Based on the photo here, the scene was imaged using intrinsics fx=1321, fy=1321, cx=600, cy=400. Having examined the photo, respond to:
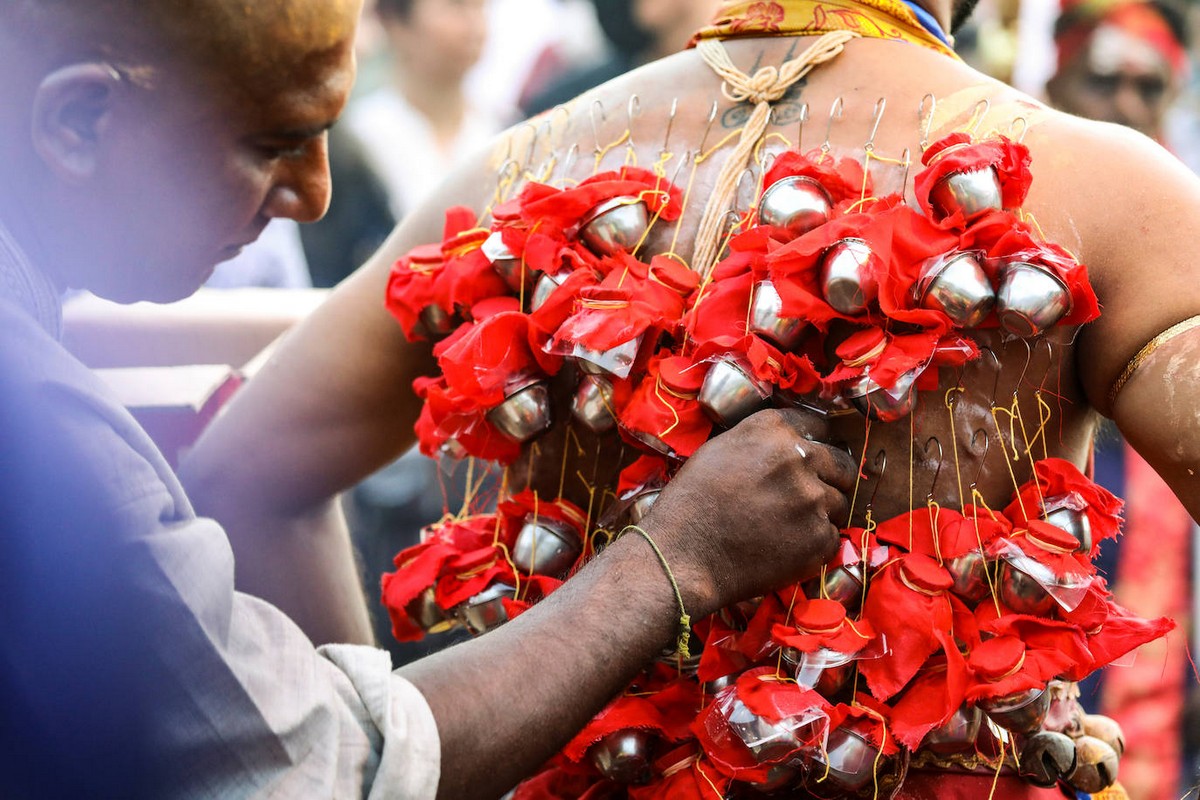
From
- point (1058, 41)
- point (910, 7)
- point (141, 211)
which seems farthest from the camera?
point (1058, 41)

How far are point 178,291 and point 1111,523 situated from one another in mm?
1282

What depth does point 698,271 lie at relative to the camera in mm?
1861

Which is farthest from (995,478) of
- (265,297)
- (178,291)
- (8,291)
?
(265,297)

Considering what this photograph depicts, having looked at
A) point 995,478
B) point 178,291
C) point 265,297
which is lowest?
point 265,297

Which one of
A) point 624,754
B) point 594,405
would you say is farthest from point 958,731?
point 594,405

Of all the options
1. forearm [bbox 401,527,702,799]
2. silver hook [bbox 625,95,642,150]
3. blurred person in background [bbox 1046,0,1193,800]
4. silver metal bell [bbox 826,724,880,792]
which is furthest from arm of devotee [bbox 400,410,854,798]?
blurred person in background [bbox 1046,0,1193,800]

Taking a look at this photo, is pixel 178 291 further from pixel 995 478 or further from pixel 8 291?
pixel 995 478

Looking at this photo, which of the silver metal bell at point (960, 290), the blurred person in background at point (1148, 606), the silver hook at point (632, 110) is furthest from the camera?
Answer: the blurred person in background at point (1148, 606)

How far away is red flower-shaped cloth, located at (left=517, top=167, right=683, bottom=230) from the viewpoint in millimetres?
1868

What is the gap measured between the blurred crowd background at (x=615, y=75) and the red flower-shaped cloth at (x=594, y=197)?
1.49 meters

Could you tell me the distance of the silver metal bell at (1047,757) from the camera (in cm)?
183

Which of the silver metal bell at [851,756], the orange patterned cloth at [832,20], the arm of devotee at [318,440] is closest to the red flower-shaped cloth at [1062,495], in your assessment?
the silver metal bell at [851,756]

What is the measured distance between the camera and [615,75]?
5652 mm

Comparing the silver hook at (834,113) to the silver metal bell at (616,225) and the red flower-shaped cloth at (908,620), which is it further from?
the red flower-shaped cloth at (908,620)
